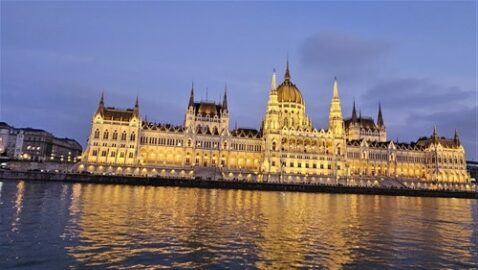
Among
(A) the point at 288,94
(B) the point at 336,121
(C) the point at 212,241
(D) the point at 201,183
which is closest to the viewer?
(C) the point at 212,241

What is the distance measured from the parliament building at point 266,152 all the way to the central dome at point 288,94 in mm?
185

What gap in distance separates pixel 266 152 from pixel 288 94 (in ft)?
102

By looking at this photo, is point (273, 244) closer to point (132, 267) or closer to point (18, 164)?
point (132, 267)

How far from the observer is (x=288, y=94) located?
482 feet

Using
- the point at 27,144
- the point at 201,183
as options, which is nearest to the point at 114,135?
the point at 201,183

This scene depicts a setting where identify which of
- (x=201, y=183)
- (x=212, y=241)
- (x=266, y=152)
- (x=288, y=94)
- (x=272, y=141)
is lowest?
(x=212, y=241)

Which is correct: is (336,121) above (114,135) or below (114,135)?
above

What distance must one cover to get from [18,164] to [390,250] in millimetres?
113794

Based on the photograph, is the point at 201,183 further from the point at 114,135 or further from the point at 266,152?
the point at 114,135

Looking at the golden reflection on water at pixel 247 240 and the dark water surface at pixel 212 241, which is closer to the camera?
the dark water surface at pixel 212 241

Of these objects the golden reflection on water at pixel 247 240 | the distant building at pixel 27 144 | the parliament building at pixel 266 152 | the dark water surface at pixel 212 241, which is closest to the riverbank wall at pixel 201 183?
the parliament building at pixel 266 152

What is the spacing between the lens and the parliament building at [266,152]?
120 metres

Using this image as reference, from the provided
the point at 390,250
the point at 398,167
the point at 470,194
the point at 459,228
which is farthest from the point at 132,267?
the point at 398,167

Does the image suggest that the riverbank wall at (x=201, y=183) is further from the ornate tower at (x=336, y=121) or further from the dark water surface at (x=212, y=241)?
the dark water surface at (x=212, y=241)
